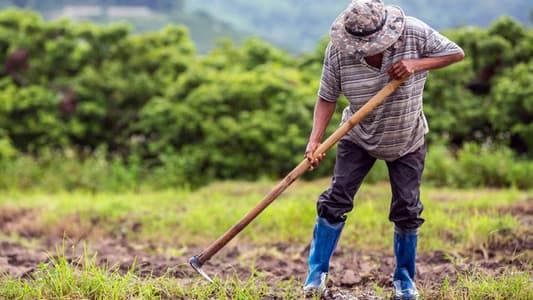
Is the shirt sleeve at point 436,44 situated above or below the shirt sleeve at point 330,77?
above

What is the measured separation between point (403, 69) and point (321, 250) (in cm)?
119

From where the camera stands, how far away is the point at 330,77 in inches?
173

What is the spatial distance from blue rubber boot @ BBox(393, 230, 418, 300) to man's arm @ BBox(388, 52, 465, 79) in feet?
3.10

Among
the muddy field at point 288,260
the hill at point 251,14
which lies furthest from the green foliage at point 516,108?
the hill at point 251,14

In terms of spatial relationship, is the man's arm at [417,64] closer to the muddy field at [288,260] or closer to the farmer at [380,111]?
the farmer at [380,111]

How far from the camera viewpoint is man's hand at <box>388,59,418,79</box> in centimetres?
411

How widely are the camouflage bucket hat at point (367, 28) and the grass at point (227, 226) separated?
54.7 inches

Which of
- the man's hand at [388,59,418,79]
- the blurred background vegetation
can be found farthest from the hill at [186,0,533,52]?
the man's hand at [388,59,418,79]

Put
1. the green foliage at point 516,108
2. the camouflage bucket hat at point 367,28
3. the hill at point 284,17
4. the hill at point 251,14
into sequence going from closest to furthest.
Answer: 1. the camouflage bucket hat at point 367,28
2. the green foliage at point 516,108
3. the hill at point 251,14
4. the hill at point 284,17

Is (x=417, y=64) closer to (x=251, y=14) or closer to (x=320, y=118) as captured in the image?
(x=320, y=118)

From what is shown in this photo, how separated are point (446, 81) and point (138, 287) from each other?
28.0 feet

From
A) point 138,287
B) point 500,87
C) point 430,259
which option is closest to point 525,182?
point 500,87

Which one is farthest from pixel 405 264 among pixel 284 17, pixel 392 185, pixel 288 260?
pixel 284 17

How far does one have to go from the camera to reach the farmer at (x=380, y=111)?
161 inches
